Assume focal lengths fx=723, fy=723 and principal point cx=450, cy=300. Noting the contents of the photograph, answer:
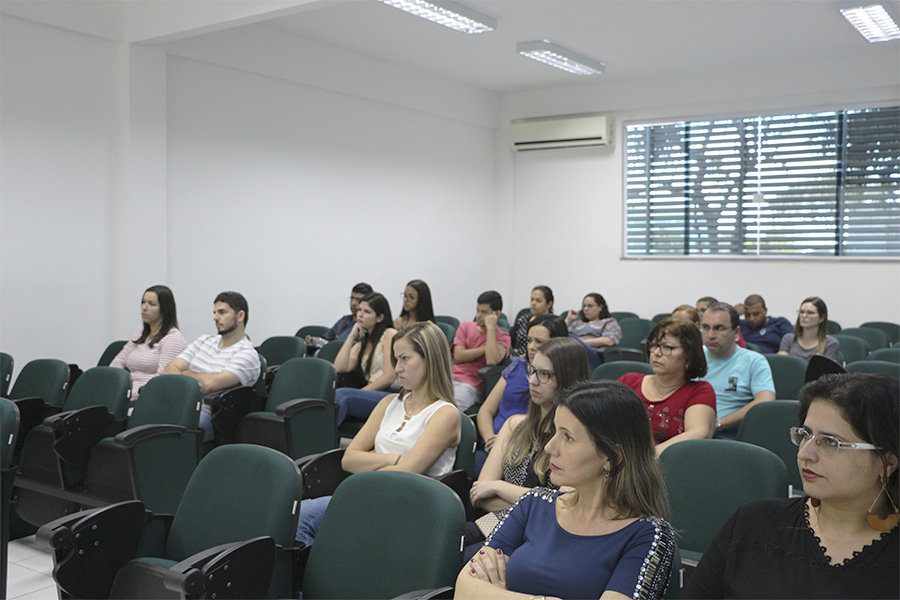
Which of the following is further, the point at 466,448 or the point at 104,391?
the point at 104,391

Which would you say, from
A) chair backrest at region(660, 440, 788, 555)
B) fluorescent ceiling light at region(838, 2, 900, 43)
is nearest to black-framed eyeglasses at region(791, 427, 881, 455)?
chair backrest at region(660, 440, 788, 555)

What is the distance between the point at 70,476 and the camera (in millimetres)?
3430

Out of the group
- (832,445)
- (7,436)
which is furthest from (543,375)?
(7,436)

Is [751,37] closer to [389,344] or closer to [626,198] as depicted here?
[626,198]

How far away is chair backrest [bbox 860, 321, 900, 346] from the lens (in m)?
6.58

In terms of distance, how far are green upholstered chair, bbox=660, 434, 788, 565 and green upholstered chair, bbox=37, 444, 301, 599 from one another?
48.2 inches

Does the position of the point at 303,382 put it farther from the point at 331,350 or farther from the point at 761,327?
the point at 761,327

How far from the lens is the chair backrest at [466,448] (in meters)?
2.87

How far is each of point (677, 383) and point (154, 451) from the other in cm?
235

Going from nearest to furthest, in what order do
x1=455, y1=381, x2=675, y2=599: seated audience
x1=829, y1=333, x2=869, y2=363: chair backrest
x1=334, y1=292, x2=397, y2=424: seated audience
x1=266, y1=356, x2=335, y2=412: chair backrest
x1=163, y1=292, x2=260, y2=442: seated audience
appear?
1. x1=455, y1=381, x2=675, y2=599: seated audience
2. x1=266, y1=356, x2=335, y2=412: chair backrest
3. x1=163, y1=292, x2=260, y2=442: seated audience
4. x1=334, y1=292, x2=397, y2=424: seated audience
5. x1=829, y1=333, x2=869, y2=363: chair backrest

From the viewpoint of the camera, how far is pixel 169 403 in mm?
3516

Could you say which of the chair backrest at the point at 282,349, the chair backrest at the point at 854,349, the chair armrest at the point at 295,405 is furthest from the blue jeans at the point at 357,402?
the chair backrest at the point at 854,349

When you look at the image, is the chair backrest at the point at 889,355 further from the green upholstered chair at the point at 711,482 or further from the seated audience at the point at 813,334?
the green upholstered chair at the point at 711,482

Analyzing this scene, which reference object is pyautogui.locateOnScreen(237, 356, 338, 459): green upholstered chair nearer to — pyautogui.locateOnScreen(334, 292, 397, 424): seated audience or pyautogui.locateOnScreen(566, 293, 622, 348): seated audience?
pyautogui.locateOnScreen(334, 292, 397, 424): seated audience
